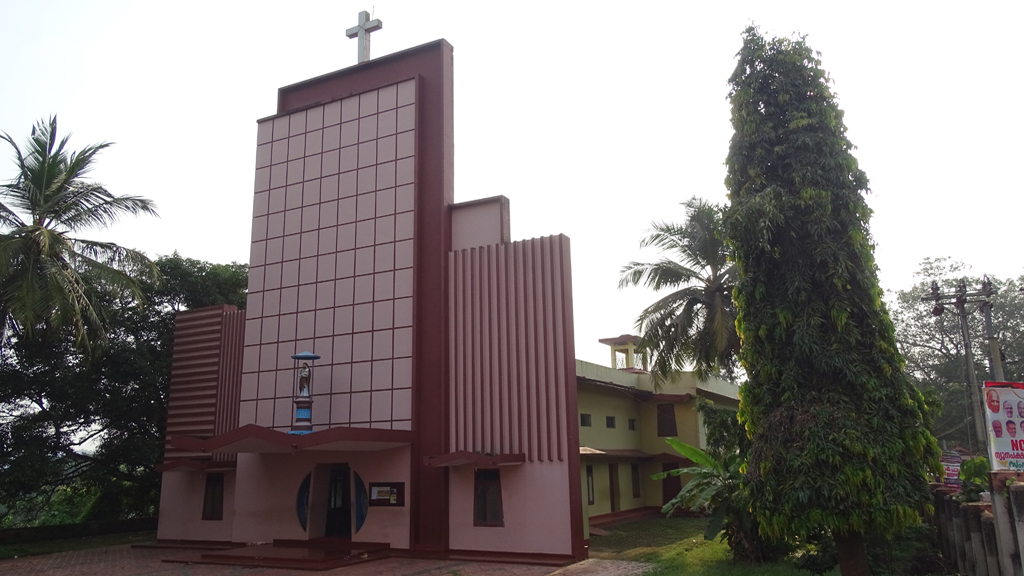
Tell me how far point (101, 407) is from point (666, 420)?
18.2 metres

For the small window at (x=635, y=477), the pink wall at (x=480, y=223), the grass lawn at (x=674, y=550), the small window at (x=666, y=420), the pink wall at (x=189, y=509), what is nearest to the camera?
the grass lawn at (x=674, y=550)

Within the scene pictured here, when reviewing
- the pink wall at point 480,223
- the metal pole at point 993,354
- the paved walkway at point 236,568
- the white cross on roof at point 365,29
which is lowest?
the paved walkway at point 236,568

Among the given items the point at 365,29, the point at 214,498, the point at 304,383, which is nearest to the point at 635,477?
the point at 304,383

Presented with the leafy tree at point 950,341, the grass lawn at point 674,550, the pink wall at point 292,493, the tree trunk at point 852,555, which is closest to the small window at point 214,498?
the pink wall at point 292,493

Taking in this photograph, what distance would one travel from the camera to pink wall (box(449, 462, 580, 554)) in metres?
14.6

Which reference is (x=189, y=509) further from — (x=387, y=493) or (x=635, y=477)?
(x=635, y=477)

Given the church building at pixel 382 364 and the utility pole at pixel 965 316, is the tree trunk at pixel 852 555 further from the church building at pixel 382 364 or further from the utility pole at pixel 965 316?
the utility pole at pixel 965 316

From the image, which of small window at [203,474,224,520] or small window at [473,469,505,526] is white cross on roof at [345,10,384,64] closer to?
small window at [473,469,505,526]

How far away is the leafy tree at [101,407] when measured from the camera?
20.3 m

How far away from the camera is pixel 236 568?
596 inches

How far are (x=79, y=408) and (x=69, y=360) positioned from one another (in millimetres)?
1413

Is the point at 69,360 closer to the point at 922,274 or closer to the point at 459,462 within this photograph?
the point at 459,462

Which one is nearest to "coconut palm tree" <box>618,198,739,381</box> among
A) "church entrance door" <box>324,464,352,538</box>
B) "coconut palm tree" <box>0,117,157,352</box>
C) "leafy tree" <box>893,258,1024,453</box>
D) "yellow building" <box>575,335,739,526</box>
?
"yellow building" <box>575,335,739,526</box>

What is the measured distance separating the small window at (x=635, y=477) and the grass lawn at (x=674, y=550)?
258 centimetres
